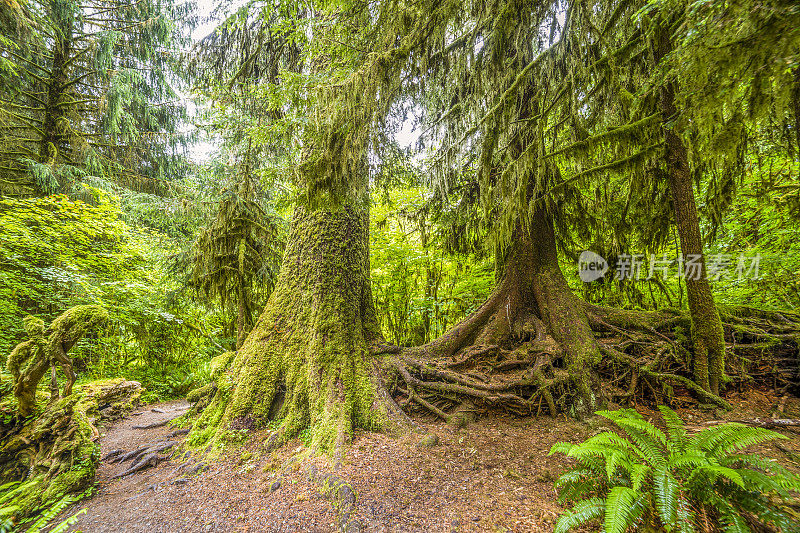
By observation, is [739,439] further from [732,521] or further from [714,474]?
[732,521]

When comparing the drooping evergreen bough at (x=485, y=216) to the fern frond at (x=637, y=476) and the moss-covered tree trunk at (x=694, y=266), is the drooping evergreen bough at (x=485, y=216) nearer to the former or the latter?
the moss-covered tree trunk at (x=694, y=266)

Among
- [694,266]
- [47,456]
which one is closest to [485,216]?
[694,266]

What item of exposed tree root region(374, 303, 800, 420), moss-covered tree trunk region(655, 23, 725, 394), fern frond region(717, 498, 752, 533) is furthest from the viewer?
exposed tree root region(374, 303, 800, 420)

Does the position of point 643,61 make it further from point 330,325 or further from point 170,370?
point 170,370

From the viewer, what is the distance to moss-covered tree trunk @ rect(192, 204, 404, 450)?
3.71 m

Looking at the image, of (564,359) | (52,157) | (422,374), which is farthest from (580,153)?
(52,157)

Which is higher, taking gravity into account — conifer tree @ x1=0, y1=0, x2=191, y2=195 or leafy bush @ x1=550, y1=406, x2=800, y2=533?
conifer tree @ x1=0, y1=0, x2=191, y2=195

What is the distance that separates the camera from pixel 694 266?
3555 millimetres

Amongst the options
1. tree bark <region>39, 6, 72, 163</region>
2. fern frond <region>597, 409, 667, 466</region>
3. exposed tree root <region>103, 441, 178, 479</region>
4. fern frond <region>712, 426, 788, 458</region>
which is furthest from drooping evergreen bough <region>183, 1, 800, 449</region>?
tree bark <region>39, 6, 72, 163</region>

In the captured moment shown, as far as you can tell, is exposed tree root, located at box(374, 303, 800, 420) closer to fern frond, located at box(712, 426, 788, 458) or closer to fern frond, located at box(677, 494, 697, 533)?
fern frond, located at box(712, 426, 788, 458)

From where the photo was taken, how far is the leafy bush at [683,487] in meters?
1.78

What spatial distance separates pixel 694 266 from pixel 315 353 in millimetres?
5065

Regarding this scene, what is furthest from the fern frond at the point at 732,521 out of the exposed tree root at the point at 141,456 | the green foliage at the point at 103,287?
the green foliage at the point at 103,287

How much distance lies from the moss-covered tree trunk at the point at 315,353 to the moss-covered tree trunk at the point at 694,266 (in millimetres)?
4097
